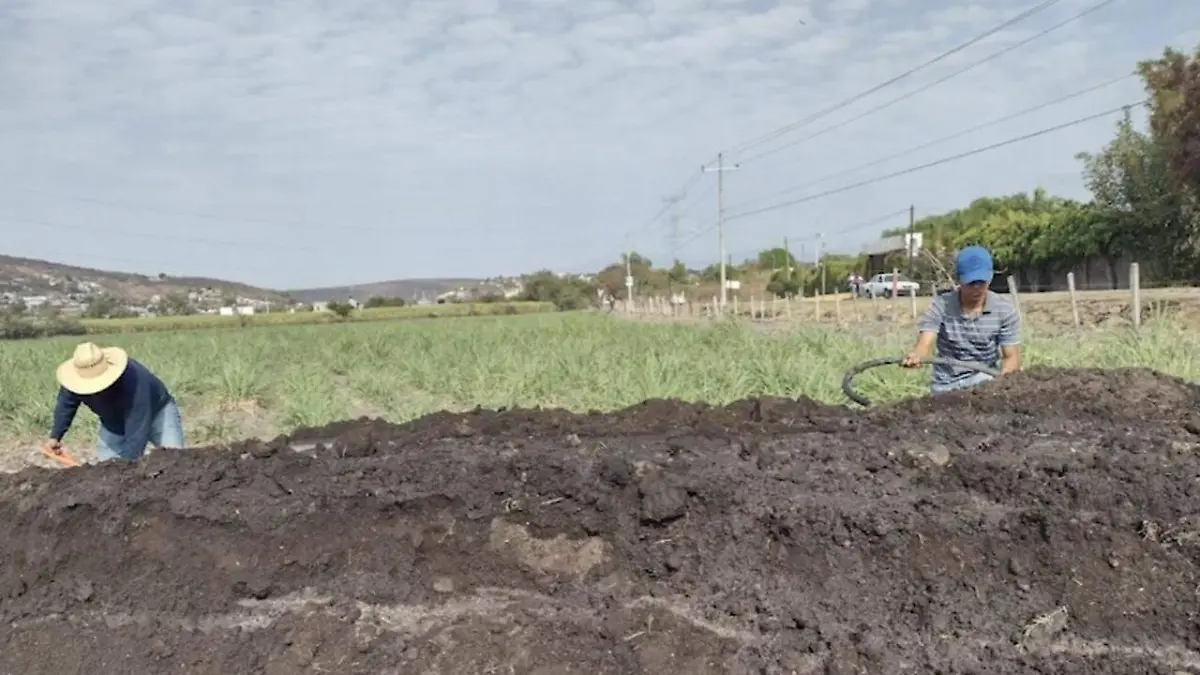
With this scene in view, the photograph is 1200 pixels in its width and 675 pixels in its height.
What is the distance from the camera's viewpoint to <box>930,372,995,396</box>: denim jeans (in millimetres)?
5457

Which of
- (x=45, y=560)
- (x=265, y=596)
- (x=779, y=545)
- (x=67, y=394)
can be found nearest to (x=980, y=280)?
(x=779, y=545)

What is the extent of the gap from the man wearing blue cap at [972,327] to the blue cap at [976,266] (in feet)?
0.04

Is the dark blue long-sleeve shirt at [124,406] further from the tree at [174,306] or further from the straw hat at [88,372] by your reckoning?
the tree at [174,306]

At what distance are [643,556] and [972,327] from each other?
2.41m

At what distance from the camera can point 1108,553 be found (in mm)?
3480

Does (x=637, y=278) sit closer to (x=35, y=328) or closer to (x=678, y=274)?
(x=678, y=274)

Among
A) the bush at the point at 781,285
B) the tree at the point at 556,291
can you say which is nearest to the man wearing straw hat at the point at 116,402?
the bush at the point at 781,285

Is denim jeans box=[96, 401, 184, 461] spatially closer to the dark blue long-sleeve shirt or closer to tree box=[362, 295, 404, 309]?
the dark blue long-sleeve shirt

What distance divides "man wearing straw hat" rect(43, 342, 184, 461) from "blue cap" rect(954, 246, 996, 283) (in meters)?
4.44

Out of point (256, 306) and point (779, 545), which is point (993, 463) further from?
point (256, 306)

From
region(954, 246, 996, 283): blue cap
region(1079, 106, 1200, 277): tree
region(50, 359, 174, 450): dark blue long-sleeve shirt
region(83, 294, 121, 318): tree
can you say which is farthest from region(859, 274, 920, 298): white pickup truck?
region(83, 294, 121, 318): tree

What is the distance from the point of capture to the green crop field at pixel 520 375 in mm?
8656

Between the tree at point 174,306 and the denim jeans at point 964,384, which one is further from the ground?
the tree at point 174,306

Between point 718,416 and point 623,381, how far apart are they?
12.7 ft
